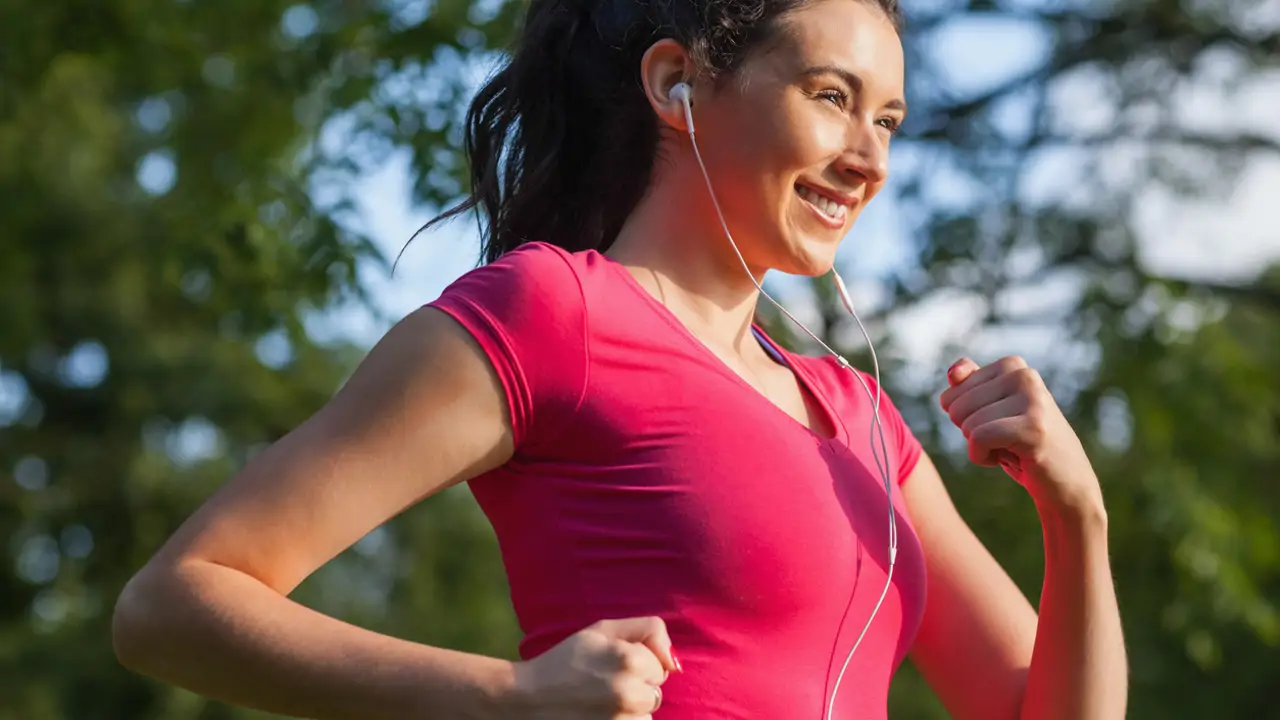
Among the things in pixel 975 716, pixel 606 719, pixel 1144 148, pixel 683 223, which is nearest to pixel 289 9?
pixel 683 223

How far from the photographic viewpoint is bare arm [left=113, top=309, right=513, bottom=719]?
4.27 feet

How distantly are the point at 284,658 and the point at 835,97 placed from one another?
868 mm

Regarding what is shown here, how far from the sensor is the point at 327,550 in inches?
54.8

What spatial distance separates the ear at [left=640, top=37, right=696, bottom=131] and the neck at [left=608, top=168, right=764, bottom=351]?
0.22 feet

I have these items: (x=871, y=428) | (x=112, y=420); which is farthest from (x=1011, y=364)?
(x=112, y=420)

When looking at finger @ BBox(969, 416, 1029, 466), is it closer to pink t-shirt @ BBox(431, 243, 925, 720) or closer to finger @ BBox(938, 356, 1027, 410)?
finger @ BBox(938, 356, 1027, 410)

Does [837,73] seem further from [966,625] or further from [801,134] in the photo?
[966,625]

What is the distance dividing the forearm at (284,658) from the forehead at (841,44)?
789 millimetres

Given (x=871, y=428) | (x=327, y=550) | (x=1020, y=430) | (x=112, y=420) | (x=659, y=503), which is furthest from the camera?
(x=112, y=420)

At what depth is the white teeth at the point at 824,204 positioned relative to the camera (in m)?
1.73

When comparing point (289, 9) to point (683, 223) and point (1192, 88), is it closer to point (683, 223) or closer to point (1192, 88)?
point (683, 223)

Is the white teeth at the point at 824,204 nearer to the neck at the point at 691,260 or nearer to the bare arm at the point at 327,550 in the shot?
the neck at the point at 691,260

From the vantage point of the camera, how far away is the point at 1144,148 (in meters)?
7.82

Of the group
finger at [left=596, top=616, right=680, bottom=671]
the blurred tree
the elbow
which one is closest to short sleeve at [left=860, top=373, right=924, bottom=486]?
finger at [left=596, top=616, right=680, bottom=671]
